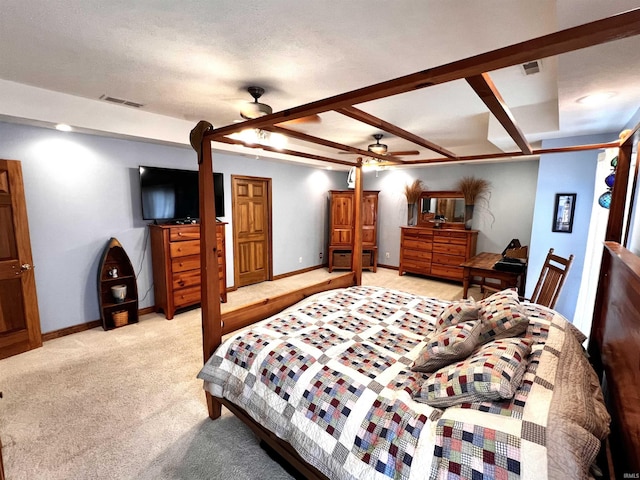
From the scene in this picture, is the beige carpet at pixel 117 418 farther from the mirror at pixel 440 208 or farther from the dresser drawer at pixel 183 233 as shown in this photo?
the mirror at pixel 440 208

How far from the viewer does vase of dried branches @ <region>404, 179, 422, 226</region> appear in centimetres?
615

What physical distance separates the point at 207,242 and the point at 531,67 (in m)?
2.58

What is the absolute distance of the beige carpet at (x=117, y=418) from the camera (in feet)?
5.73

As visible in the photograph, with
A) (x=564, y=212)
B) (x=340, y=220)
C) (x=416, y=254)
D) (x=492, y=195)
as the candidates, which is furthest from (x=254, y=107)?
(x=492, y=195)

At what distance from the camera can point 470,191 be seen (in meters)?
5.51

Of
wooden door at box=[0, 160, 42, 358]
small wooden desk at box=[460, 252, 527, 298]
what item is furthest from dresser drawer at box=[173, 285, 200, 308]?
small wooden desk at box=[460, 252, 527, 298]

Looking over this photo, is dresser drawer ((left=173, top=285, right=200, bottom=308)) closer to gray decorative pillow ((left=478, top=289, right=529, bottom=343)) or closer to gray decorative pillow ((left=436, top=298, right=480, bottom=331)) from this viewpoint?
gray decorative pillow ((left=436, top=298, right=480, bottom=331))

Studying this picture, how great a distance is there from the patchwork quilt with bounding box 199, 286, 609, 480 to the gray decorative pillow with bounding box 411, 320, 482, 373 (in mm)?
62

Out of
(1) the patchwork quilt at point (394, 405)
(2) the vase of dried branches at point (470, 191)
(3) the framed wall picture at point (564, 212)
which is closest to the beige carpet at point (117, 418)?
(1) the patchwork quilt at point (394, 405)

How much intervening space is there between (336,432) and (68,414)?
2109 millimetres

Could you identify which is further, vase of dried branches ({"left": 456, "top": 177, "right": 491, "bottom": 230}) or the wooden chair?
vase of dried branches ({"left": 456, "top": 177, "right": 491, "bottom": 230})

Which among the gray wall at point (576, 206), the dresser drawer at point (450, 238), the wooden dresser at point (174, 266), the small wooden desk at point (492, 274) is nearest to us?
the gray wall at point (576, 206)

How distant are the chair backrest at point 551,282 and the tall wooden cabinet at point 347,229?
371 cm

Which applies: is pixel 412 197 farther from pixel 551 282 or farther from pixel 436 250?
pixel 551 282
